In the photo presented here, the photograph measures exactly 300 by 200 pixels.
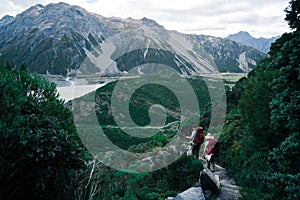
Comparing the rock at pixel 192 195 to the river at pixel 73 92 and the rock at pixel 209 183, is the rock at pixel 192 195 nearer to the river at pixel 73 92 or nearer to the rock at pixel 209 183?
the rock at pixel 209 183

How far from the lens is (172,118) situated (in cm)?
5862

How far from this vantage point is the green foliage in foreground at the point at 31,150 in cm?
614

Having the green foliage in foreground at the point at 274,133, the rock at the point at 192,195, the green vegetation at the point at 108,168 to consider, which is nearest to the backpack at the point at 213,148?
the green vegetation at the point at 108,168

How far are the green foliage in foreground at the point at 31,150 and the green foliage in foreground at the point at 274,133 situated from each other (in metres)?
4.53

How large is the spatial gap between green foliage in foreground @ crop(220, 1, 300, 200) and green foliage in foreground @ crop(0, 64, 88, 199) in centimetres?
453

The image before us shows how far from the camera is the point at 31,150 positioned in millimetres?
6262

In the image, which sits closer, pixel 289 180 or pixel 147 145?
pixel 289 180

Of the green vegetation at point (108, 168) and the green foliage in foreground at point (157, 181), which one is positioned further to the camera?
the green foliage in foreground at point (157, 181)

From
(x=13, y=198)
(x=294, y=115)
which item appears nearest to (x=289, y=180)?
(x=294, y=115)

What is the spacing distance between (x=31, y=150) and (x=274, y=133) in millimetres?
7488

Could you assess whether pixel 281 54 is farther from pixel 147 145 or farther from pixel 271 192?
pixel 147 145

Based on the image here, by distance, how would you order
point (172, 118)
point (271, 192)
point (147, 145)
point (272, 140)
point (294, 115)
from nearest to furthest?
1. point (271, 192)
2. point (294, 115)
3. point (272, 140)
4. point (147, 145)
5. point (172, 118)

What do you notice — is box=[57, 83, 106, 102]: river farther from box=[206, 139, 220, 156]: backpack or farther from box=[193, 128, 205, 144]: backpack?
box=[206, 139, 220, 156]: backpack

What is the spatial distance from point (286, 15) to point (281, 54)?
2.29 meters
